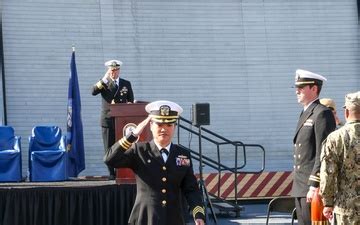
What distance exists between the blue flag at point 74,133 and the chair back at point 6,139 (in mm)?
852

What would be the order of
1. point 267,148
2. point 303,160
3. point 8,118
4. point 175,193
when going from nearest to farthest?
point 175,193 < point 303,160 < point 8,118 < point 267,148

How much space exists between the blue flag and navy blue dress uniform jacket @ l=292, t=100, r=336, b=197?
5.64m

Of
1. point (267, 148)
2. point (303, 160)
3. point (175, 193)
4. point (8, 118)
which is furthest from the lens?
point (267, 148)

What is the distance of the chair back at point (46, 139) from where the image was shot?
43.2 ft

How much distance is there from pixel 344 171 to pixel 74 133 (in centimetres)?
685

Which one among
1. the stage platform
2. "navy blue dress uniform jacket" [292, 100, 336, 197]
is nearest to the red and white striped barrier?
the stage platform

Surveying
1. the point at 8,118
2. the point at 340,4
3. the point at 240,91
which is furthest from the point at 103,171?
the point at 340,4

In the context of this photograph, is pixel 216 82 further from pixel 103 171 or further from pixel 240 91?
pixel 103 171

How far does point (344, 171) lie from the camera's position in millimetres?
7215

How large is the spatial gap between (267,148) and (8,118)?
16.1 feet

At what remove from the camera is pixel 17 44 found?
51.8 ft

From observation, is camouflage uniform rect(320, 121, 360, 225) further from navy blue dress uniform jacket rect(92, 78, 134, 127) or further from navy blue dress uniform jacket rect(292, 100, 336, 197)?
navy blue dress uniform jacket rect(92, 78, 134, 127)

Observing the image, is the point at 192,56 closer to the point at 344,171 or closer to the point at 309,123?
the point at 309,123

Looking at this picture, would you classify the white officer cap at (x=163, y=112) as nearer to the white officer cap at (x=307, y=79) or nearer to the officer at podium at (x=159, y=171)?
the officer at podium at (x=159, y=171)
